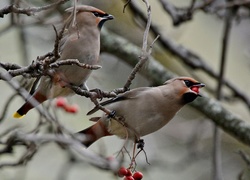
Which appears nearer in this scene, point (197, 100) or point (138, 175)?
point (138, 175)

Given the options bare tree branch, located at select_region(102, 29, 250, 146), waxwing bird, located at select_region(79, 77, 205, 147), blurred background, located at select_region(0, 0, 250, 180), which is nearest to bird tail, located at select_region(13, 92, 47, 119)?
waxwing bird, located at select_region(79, 77, 205, 147)

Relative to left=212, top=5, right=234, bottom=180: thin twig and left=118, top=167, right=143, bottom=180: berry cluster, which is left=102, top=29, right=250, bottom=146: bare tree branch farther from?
left=118, top=167, right=143, bottom=180: berry cluster

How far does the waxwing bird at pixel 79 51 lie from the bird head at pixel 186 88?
45cm

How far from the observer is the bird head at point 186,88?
335 centimetres

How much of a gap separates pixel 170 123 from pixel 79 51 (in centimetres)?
287

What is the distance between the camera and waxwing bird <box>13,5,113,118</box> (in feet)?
10.6

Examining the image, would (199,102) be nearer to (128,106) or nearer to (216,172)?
(216,172)

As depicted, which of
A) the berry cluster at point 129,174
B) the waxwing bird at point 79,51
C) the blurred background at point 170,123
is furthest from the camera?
the blurred background at point 170,123

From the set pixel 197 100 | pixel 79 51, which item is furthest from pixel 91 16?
pixel 197 100

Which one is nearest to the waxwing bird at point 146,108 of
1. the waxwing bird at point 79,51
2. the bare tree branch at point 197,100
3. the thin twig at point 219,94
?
the waxwing bird at point 79,51

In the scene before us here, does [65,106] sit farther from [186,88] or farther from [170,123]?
[170,123]

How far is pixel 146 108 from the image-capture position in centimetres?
341

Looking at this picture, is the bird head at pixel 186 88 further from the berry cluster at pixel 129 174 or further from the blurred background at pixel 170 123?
the blurred background at pixel 170 123

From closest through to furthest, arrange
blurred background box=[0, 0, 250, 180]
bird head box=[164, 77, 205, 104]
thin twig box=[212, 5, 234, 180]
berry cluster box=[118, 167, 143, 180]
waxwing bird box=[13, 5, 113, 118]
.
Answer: berry cluster box=[118, 167, 143, 180] → waxwing bird box=[13, 5, 113, 118] → bird head box=[164, 77, 205, 104] → thin twig box=[212, 5, 234, 180] → blurred background box=[0, 0, 250, 180]
